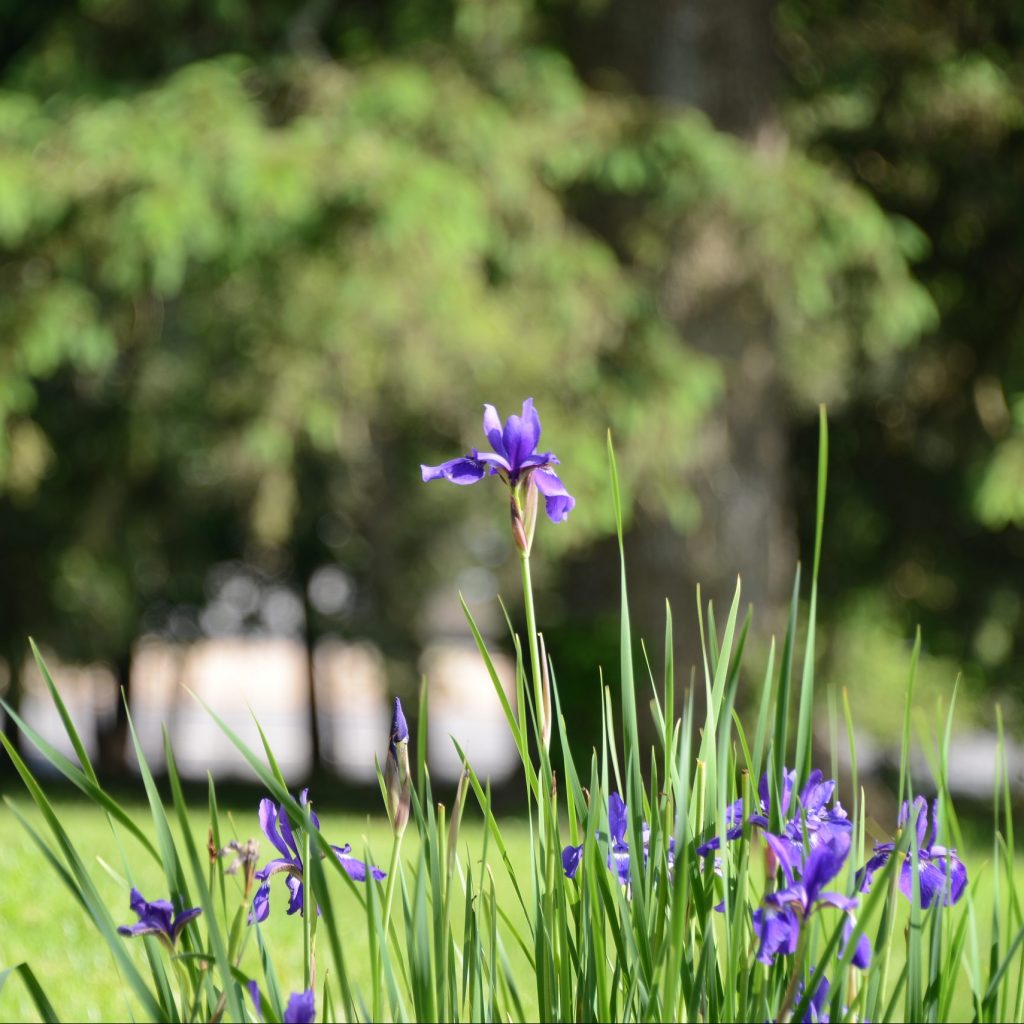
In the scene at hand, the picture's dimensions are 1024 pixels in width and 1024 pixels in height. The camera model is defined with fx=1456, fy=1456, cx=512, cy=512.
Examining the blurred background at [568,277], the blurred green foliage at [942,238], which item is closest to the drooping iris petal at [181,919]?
the blurred background at [568,277]

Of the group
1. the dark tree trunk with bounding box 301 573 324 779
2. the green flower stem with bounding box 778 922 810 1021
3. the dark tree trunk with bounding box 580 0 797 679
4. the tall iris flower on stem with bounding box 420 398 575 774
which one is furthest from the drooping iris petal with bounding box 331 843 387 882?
the dark tree trunk with bounding box 301 573 324 779

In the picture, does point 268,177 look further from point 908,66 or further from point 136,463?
point 908,66

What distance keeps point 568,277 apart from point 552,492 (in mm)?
6014

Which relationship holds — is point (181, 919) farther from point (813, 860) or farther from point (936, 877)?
point (936, 877)

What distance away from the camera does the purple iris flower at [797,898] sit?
147 centimetres

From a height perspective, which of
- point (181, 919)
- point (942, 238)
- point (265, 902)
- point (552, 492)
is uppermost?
point (942, 238)

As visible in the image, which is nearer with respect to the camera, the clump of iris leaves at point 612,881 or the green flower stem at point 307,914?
the clump of iris leaves at point 612,881

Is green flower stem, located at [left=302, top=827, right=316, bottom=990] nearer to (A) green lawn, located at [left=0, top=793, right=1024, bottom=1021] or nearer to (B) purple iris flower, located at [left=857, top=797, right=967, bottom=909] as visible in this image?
(B) purple iris flower, located at [left=857, top=797, right=967, bottom=909]

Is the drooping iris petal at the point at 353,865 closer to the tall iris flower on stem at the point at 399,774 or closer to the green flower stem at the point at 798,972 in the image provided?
the tall iris flower on stem at the point at 399,774

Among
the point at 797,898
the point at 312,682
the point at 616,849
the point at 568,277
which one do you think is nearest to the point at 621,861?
the point at 616,849

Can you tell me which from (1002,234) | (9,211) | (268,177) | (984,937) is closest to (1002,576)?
(1002,234)

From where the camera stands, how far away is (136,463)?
9961 mm

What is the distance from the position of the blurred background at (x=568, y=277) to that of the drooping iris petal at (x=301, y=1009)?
12.1ft

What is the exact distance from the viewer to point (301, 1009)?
158cm
